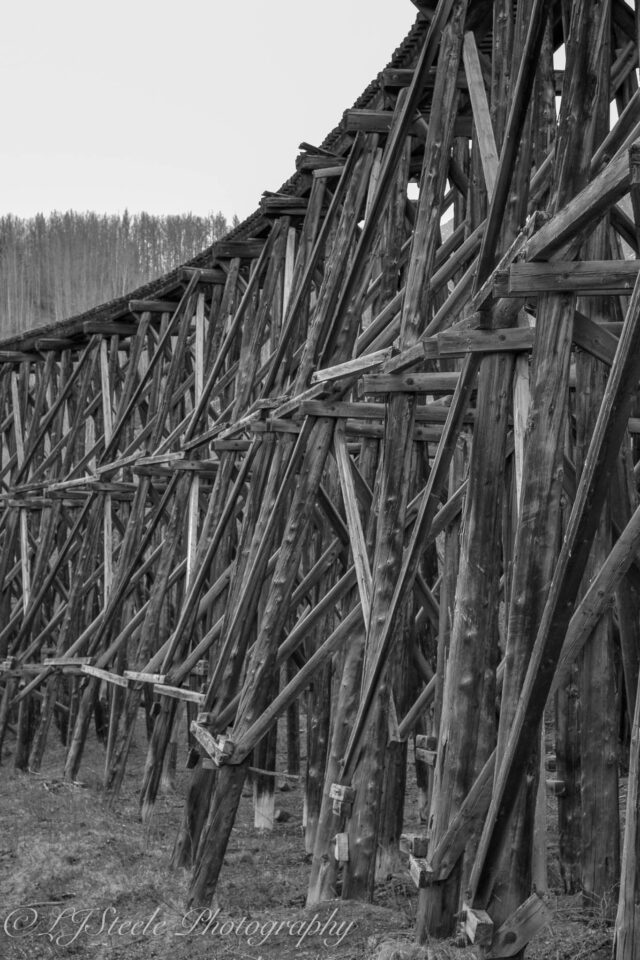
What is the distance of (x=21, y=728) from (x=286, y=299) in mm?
6142

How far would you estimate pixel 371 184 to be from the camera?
24.0 feet

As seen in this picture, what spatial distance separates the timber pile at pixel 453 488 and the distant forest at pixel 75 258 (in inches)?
1205

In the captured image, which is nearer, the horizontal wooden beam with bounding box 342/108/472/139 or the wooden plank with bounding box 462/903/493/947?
the wooden plank with bounding box 462/903/493/947

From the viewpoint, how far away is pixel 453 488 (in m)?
7.11

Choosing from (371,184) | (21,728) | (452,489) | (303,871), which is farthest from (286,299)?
(21,728)

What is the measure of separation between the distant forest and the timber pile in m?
30.6

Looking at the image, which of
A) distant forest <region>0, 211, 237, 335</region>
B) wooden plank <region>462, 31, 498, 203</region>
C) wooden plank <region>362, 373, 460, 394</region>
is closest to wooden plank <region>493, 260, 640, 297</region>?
wooden plank <region>462, 31, 498, 203</region>

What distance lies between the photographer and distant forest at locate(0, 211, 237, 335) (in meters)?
40.0

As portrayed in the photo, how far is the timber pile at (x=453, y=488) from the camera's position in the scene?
402 centimetres

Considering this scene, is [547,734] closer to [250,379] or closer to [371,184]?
[250,379]

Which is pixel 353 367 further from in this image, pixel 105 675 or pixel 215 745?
pixel 105 675

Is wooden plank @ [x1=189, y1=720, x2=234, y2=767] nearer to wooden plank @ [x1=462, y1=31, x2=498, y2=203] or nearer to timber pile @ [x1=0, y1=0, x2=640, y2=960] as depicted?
timber pile @ [x1=0, y1=0, x2=640, y2=960]

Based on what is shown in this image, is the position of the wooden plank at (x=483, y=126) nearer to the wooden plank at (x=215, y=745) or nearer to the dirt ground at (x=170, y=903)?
the dirt ground at (x=170, y=903)

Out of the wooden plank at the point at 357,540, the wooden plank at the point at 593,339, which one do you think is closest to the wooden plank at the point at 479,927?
the wooden plank at the point at 593,339
